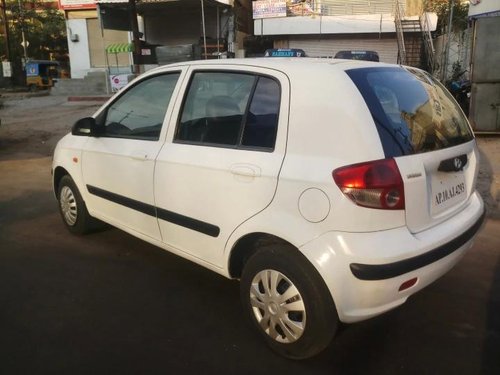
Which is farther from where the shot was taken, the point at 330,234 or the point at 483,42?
the point at 483,42

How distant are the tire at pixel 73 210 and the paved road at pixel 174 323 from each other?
7.9 inches

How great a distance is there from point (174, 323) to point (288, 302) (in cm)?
92

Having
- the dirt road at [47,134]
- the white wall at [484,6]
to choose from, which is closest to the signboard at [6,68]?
the dirt road at [47,134]

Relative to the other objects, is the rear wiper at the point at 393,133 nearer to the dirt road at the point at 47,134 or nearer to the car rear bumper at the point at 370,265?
the car rear bumper at the point at 370,265

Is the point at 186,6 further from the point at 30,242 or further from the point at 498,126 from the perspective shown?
the point at 30,242

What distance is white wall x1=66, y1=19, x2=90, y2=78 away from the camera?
26844mm

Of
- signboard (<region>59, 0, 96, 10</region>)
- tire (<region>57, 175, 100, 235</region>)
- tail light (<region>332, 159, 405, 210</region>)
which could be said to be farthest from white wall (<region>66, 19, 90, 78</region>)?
tail light (<region>332, 159, 405, 210</region>)

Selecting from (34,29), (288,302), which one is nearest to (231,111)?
(288,302)

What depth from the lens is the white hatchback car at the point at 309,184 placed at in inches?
97.1

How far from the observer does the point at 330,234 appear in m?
2.48

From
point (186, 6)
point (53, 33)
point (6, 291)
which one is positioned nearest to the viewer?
point (6, 291)

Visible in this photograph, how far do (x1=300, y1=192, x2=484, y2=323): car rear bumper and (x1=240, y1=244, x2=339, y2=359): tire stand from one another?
8cm

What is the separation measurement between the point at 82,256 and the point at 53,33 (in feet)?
133

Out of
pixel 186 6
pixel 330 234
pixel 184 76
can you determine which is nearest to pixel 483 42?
pixel 184 76
